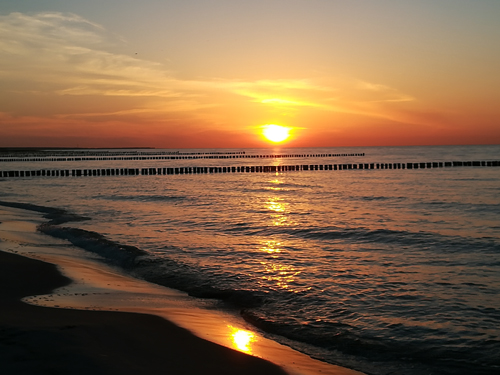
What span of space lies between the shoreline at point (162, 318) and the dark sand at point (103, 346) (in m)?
0.02

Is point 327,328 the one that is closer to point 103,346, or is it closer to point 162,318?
point 162,318

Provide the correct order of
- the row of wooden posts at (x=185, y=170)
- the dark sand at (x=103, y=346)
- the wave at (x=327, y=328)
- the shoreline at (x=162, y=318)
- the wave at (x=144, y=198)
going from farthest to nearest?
the row of wooden posts at (x=185, y=170) < the wave at (x=144, y=198) < the wave at (x=327, y=328) < the shoreline at (x=162, y=318) < the dark sand at (x=103, y=346)

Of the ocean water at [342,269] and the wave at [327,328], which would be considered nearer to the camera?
the wave at [327,328]

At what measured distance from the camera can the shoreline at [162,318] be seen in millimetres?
5922

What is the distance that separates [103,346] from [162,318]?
5.43 feet

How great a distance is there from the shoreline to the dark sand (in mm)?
15

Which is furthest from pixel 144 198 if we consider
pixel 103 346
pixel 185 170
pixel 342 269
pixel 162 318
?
pixel 185 170

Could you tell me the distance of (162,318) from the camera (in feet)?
25.1

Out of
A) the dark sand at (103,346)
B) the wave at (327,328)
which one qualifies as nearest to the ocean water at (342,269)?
the wave at (327,328)

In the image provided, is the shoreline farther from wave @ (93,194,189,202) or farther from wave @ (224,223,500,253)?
wave @ (93,194,189,202)

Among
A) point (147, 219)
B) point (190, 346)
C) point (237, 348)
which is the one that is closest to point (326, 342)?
point (237, 348)

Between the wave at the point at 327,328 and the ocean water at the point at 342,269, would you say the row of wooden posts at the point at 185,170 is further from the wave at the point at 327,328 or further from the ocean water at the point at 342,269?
the wave at the point at 327,328

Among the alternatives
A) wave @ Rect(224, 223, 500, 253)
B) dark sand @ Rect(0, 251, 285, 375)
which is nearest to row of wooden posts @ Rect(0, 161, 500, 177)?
wave @ Rect(224, 223, 500, 253)

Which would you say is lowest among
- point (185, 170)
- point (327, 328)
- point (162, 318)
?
point (327, 328)
